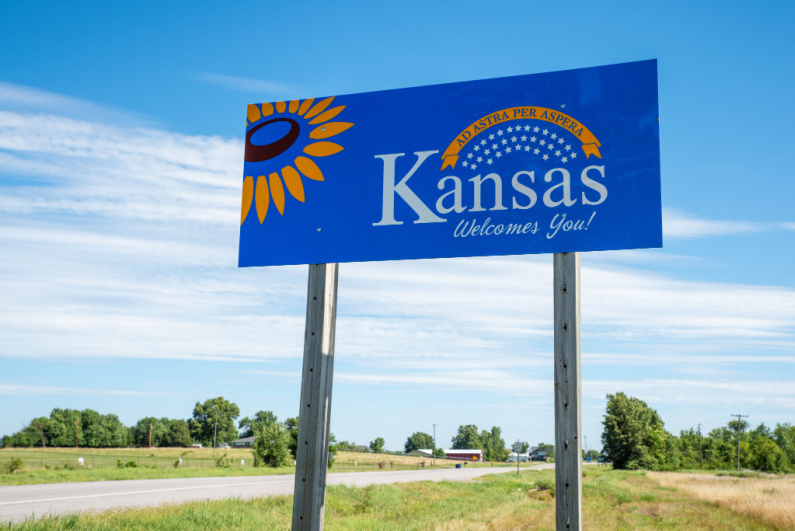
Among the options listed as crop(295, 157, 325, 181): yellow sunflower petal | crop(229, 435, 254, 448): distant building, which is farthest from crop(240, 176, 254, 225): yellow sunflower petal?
crop(229, 435, 254, 448): distant building

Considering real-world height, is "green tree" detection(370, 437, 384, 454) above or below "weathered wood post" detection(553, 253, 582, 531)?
below

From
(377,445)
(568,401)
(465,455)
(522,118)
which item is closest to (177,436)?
(377,445)

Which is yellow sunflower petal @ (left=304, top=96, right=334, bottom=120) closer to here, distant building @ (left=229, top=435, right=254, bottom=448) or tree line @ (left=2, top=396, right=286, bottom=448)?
tree line @ (left=2, top=396, right=286, bottom=448)

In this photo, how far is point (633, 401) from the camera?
7688 centimetres

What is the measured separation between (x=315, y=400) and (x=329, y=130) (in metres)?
2.51

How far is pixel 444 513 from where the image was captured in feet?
57.0

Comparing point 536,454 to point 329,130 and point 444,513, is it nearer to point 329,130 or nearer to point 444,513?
point 444,513

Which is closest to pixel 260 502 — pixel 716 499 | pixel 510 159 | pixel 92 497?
pixel 92 497

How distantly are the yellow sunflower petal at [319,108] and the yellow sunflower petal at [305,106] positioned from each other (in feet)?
0.20

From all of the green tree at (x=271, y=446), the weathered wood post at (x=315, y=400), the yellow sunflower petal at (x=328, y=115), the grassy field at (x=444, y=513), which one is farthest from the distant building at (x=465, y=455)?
the yellow sunflower petal at (x=328, y=115)

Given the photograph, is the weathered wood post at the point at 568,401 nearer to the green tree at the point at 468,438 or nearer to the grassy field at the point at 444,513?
the grassy field at the point at 444,513

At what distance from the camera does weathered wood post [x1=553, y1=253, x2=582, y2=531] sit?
14.3ft

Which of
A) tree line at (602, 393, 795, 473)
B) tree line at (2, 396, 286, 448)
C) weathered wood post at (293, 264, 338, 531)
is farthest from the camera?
tree line at (2, 396, 286, 448)

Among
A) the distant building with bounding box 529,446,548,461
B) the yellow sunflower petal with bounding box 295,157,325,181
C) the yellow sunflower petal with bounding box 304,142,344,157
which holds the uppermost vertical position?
the yellow sunflower petal with bounding box 304,142,344,157
